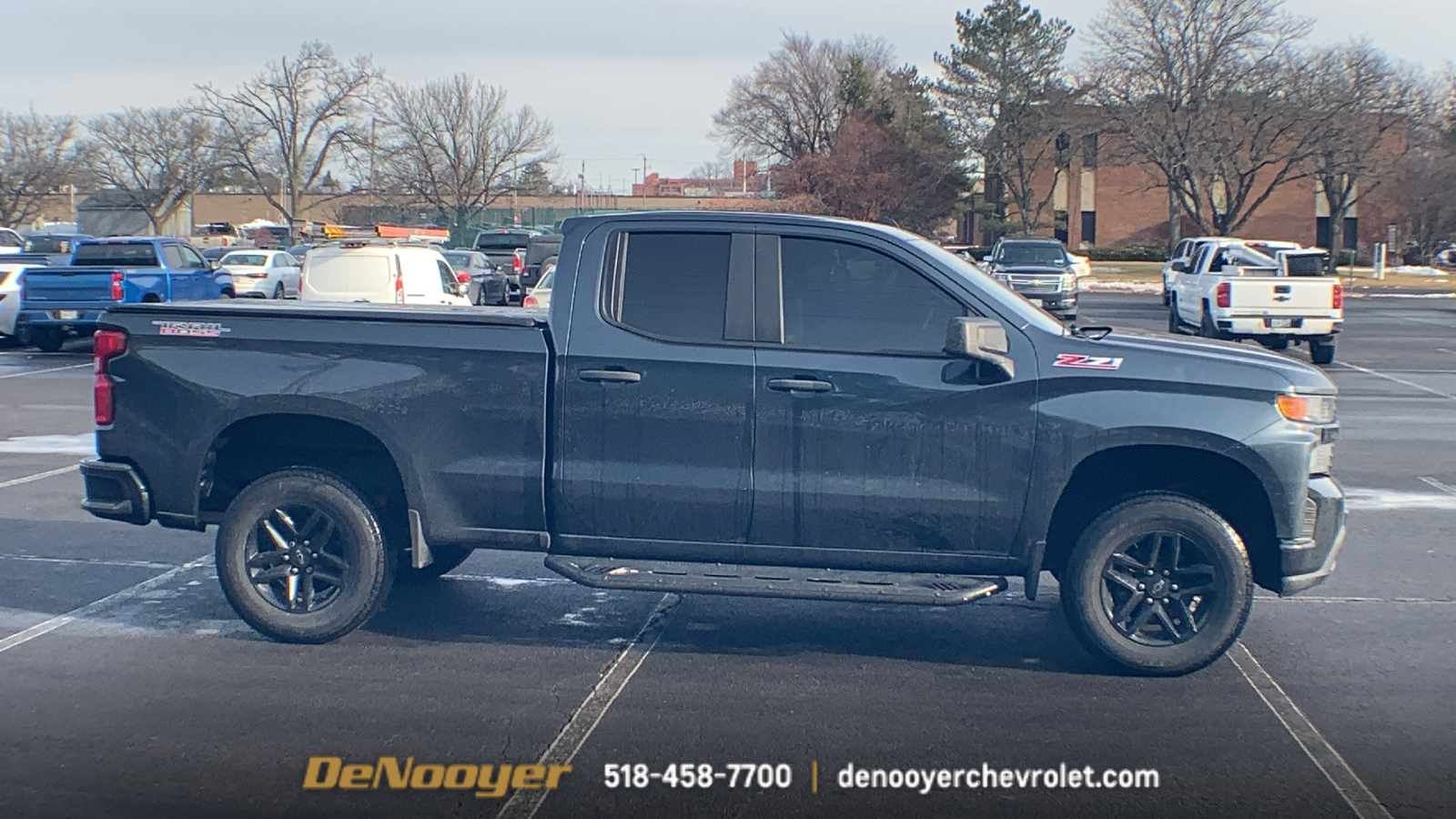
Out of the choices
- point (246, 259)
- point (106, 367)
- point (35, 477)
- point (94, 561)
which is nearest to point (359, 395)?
point (106, 367)

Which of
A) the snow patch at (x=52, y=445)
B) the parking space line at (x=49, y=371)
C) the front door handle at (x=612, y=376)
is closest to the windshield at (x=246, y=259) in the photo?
the parking space line at (x=49, y=371)

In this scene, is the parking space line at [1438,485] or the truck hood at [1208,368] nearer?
the truck hood at [1208,368]

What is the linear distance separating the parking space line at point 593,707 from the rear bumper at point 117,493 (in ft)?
7.70

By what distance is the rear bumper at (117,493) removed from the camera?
6.27 m

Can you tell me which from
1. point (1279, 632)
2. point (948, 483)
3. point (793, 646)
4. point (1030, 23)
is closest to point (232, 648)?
point (793, 646)

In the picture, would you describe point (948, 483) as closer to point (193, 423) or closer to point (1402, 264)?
point (193, 423)

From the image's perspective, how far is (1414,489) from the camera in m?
10.4

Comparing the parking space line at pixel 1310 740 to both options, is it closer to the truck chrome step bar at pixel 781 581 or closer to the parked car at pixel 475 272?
the truck chrome step bar at pixel 781 581

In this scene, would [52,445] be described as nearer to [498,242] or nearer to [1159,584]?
[1159,584]

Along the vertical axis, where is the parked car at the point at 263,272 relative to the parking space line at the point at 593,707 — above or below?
above

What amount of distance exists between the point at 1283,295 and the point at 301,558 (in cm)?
1804

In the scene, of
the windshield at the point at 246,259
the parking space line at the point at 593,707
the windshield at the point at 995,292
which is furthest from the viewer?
the windshield at the point at 246,259

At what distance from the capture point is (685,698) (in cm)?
557

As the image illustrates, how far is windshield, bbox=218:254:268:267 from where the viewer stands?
35347mm
